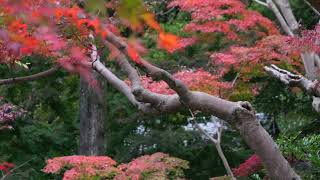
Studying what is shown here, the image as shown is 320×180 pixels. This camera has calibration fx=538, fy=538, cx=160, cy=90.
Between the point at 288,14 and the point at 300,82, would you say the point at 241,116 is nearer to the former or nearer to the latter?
the point at 300,82

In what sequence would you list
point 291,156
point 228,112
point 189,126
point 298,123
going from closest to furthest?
point 228,112 → point 291,156 → point 189,126 → point 298,123

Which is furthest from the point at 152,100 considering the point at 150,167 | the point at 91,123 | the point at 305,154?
the point at 91,123

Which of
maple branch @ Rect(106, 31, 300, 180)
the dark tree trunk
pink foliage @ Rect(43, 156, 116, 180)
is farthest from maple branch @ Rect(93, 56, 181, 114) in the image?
the dark tree trunk

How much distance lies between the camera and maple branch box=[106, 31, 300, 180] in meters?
3.54

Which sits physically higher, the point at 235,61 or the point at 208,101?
the point at 208,101

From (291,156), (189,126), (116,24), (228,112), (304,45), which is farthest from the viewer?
(189,126)

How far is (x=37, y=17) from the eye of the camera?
49.0 inches

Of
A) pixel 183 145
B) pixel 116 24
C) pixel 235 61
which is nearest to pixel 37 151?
pixel 183 145

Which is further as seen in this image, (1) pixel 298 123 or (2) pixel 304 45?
(1) pixel 298 123

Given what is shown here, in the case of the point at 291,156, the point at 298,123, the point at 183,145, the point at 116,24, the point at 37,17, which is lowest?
the point at 298,123

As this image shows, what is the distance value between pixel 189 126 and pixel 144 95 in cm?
520

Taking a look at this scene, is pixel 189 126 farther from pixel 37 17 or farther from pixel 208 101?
pixel 37 17

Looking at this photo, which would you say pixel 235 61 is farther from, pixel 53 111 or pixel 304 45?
pixel 53 111

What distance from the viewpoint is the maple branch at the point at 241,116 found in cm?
354
